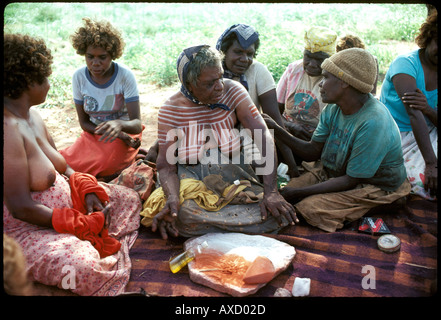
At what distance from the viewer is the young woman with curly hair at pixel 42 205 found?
2.37m

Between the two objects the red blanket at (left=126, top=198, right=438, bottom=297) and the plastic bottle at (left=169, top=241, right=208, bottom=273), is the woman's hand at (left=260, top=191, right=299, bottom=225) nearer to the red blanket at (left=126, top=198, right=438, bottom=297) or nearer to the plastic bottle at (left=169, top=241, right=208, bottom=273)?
the red blanket at (left=126, top=198, right=438, bottom=297)

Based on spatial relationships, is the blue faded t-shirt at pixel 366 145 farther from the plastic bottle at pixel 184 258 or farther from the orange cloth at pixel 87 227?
the orange cloth at pixel 87 227

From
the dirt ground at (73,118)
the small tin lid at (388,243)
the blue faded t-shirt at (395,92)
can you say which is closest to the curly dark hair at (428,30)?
the blue faded t-shirt at (395,92)

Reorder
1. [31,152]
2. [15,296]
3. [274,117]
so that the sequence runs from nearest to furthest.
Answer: [15,296] → [31,152] → [274,117]

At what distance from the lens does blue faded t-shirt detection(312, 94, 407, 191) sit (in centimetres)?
299

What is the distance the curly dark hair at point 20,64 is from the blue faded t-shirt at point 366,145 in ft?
7.40

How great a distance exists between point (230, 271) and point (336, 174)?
1356 millimetres

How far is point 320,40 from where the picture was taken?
12.3 ft

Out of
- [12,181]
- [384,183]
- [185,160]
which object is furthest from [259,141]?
[12,181]

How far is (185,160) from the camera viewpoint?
319 centimetres

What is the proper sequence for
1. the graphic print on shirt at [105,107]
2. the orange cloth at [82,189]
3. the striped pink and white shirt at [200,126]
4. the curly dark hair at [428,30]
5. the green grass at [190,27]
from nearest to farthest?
the orange cloth at [82,189]
the striped pink and white shirt at [200,126]
the curly dark hair at [428,30]
the graphic print on shirt at [105,107]
the green grass at [190,27]

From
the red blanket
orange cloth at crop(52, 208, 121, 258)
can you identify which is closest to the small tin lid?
the red blanket

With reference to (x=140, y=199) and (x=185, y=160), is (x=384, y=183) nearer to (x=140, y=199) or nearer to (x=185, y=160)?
(x=185, y=160)

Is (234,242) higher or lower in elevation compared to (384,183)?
lower
